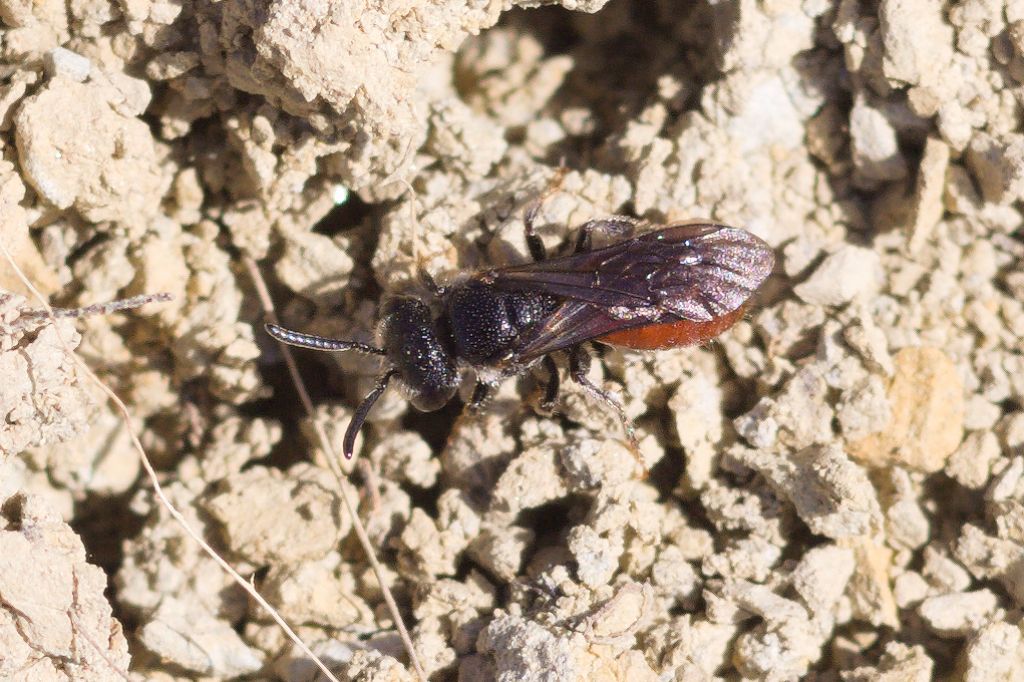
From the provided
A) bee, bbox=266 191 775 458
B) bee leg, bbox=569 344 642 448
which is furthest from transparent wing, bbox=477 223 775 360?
bee leg, bbox=569 344 642 448

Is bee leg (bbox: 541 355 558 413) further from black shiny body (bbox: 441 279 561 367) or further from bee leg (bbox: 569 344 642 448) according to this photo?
black shiny body (bbox: 441 279 561 367)

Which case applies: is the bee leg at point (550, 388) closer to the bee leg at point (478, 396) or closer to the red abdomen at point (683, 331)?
the bee leg at point (478, 396)

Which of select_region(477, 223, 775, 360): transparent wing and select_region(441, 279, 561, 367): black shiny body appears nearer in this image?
select_region(477, 223, 775, 360): transparent wing

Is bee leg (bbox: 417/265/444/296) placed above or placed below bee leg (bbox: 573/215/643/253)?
below

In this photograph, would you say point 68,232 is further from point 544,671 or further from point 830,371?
point 830,371

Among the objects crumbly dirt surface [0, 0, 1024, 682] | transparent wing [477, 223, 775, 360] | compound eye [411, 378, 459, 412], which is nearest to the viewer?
crumbly dirt surface [0, 0, 1024, 682]

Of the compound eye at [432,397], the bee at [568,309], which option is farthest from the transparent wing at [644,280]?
the compound eye at [432,397]

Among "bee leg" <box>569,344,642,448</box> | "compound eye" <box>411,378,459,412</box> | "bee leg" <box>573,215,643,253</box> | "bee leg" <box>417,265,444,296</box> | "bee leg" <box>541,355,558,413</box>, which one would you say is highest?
"bee leg" <box>573,215,643,253</box>

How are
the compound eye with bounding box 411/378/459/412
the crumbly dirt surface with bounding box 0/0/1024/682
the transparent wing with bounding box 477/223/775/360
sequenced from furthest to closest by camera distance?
the compound eye with bounding box 411/378/459/412, the transparent wing with bounding box 477/223/775/360, the crumbly dirt surface with bounding box 0/0/1024/682
